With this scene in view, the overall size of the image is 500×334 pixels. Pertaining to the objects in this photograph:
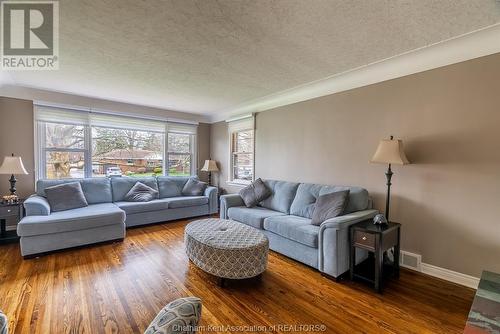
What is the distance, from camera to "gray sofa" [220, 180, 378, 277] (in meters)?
2.37

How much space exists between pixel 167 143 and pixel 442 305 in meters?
5.19

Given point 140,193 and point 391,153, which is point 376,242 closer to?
point 391,153

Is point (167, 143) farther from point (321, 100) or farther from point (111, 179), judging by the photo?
point (321, 100)

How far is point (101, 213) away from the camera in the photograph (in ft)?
10.8

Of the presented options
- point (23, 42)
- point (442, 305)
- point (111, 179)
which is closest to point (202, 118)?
point (111, 179)

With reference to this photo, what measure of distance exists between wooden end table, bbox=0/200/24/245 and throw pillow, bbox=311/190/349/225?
3983mm

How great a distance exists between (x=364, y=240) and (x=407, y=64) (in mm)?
1994

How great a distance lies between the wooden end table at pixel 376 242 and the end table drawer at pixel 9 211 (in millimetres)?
4326

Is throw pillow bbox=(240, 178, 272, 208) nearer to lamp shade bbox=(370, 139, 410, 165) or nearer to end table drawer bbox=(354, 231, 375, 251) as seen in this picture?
end table drawer bbox=(354, 231, 375, 251)

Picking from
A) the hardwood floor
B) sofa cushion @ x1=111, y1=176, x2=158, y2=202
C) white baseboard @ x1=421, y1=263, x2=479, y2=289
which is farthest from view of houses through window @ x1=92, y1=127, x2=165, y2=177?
white baseboard @ x1=421, y1=263, x2=479, y2=289

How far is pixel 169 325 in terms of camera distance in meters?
0.68

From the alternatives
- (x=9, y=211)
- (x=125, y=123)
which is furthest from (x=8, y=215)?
(x=125, y=123)

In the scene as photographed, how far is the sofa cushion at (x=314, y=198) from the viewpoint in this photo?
112 inches

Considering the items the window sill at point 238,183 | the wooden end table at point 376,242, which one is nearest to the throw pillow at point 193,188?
the window sill at point 238,183
